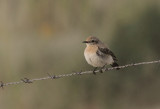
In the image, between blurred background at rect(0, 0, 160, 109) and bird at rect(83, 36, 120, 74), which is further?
blurred background at rect(0, 0, 160, 109)

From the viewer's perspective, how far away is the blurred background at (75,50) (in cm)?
1873

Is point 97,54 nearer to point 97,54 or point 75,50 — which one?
point 97,54

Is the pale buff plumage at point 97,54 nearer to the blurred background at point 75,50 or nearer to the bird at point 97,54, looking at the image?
the bird at point 97,54

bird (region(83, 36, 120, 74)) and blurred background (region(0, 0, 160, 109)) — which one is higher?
blurred background (region(0, 0, 160, 109))

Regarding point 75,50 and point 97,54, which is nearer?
point 97,54

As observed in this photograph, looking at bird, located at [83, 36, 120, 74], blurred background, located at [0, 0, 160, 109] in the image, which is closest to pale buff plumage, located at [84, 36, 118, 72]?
bird, located at [83, 36, 120, 74]

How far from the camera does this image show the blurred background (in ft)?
61.5

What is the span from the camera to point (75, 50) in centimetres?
1939

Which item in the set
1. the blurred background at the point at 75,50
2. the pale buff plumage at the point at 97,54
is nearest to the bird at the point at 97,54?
the pale buff plumage at the point at 97,54

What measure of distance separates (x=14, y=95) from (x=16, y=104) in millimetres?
262

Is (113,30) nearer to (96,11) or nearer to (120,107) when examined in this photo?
(96,11)

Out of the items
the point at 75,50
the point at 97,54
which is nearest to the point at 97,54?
the point at 97,54

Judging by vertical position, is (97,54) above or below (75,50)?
below

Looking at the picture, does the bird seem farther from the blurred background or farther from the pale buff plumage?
the blurred background
